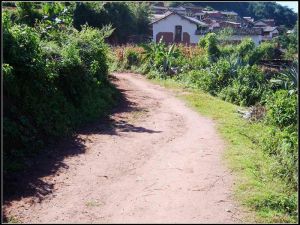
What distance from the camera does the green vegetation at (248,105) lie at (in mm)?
6426

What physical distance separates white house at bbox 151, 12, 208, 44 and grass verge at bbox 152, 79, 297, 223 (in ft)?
76.9

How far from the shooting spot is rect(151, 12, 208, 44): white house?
35.6 meters

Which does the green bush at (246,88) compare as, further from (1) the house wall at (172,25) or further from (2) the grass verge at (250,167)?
(1) the house wall at (172,25)

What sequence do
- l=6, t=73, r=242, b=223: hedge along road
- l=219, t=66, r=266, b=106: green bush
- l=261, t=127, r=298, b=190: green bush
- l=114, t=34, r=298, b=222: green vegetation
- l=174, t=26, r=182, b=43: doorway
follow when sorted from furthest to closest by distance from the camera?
l=174, t=26, r=182, b=43: doorway
l=219, t=66, r=266, b=106: green bush
l=261, t=127, r=298, b=190: green bush
l=114, t=34, r=298, b=222: green vegetation
l=6, t=73, r=242, b=223: hedge along road

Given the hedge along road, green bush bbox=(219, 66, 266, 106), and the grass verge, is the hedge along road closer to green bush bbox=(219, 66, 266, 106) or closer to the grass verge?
the grass verge

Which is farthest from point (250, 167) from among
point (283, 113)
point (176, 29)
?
point (176, 29)

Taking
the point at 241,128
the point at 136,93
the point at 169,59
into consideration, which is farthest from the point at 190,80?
the point at 241,128

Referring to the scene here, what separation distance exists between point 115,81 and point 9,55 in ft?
28.7

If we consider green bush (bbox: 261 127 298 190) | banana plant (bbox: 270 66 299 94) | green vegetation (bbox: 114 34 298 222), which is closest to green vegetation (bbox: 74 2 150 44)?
green vegetation (bbox: 114 34 298 222)

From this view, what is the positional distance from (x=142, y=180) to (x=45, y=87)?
11.0 ft

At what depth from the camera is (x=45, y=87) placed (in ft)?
28.3

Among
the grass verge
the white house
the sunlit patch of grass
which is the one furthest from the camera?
the white house

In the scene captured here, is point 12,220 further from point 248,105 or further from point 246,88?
point 246,88

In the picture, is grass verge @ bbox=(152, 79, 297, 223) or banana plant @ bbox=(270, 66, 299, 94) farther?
banana plant @ bbox=(270, 66, 299, 94)
